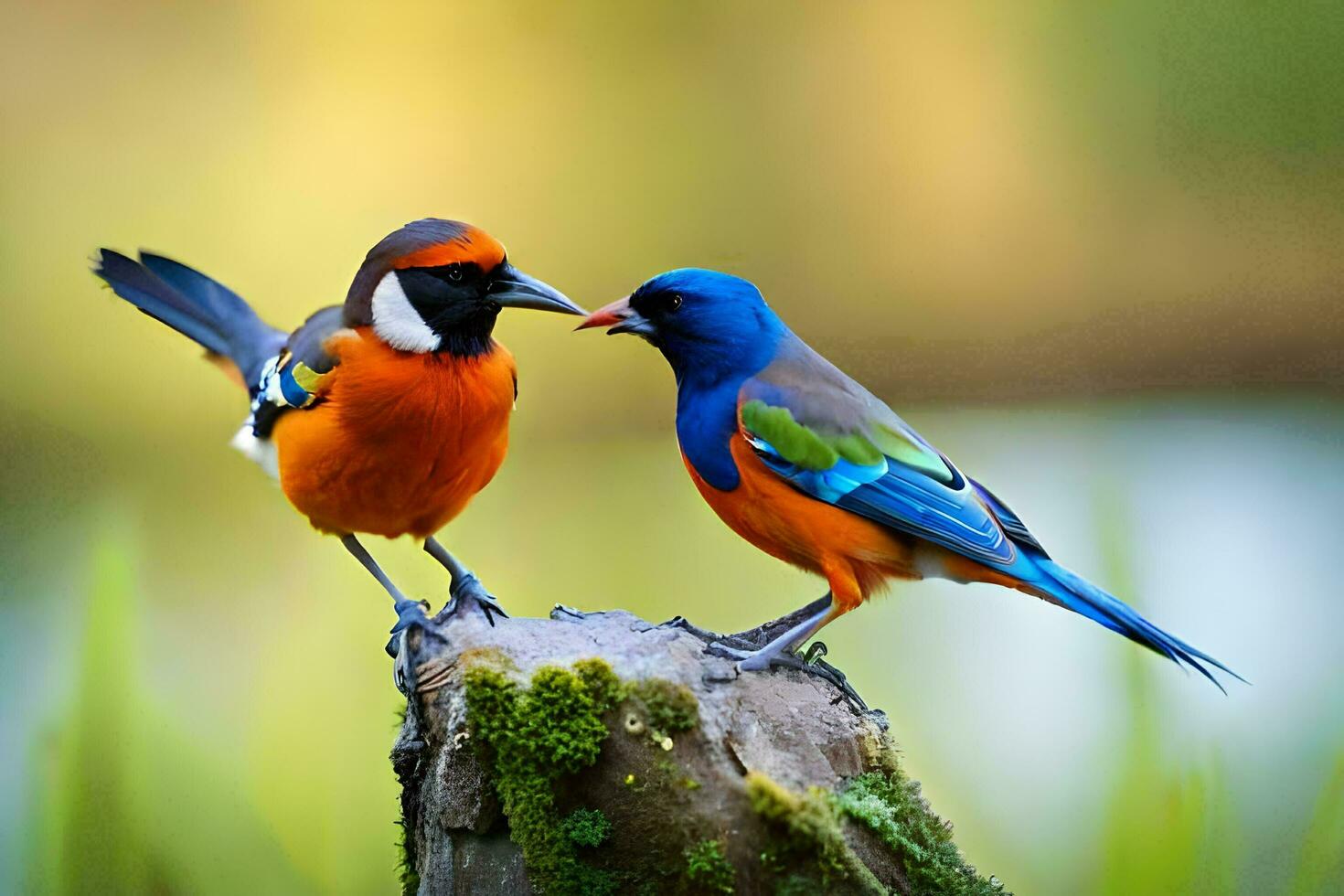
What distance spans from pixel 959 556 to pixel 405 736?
4.32ft

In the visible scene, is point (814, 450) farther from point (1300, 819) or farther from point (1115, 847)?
point (1300, 819)

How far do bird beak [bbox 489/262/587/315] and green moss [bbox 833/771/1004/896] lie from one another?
3.89ft

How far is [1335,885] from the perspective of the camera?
12.0ft

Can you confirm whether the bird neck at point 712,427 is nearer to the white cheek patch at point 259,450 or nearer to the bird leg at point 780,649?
the bird leg at point 780,649

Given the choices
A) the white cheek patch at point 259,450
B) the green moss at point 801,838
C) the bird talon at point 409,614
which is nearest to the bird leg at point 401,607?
the bird talon at point 409,614

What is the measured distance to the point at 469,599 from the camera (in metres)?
3.29

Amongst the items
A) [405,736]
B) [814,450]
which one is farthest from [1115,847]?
[405,736]

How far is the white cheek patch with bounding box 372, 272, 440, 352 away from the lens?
305cm

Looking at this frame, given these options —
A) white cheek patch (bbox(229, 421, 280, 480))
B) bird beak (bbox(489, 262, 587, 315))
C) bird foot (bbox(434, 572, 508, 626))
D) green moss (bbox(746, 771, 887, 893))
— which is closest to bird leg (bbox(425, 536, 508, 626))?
bird foot (bbox(434, 572, 508, 626))

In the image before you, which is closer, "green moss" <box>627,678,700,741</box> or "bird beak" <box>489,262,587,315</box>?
"green moss" <box>627,678,700,741</box>

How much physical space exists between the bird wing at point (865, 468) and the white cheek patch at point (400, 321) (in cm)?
73

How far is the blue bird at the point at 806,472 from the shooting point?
2930mm

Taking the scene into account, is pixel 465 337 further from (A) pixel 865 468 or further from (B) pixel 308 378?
(A) pixel 865 468

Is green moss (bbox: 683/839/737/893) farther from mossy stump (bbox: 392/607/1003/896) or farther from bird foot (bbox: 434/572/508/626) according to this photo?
bird foot (bbox: 434/572/508/626)
